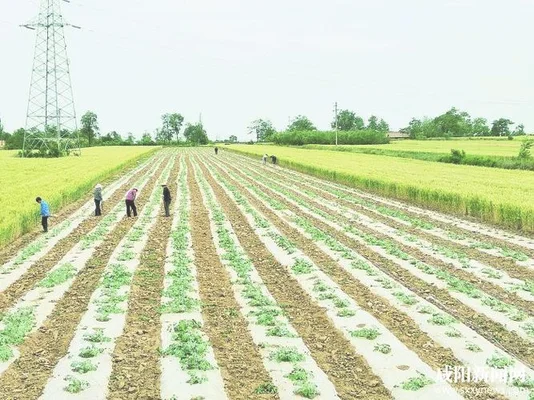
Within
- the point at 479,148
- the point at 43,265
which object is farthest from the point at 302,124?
the point at 43,265

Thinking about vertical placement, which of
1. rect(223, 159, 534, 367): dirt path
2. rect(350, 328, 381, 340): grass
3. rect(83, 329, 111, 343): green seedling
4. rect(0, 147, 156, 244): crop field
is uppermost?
rect(0, 147, 156, 244): crop field

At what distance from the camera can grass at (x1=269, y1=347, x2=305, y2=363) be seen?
836cm

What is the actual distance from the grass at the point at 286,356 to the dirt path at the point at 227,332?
0.85 feet

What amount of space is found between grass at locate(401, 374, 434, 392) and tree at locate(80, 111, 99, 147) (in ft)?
589

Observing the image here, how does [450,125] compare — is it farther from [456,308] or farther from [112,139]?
[456,308]

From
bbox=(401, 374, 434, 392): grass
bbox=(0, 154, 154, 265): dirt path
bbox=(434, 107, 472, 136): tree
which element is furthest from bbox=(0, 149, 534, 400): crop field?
bbox=(434, 107, 472, 136): tree

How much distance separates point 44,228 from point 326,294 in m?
13.4

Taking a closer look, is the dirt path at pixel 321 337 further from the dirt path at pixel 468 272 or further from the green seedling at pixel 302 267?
the dirt path at pixel 468 272

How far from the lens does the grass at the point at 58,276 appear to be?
1299cm

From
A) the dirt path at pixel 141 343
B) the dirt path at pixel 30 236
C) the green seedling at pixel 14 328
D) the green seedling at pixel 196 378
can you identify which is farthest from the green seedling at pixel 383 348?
the dirt path at pixel 30 236

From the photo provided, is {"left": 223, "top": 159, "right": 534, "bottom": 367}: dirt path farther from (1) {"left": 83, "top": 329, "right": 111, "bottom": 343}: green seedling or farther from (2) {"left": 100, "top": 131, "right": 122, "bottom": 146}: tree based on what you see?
(2) {"left": 100, "top": 131, "right": 122, "bottom": 146}: tree

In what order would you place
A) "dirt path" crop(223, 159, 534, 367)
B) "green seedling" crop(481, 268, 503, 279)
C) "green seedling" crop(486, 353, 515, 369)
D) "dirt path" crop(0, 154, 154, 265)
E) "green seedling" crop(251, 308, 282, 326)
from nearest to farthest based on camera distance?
1. "green seedling" crop(486, 353, 515, 369)
2. "dirt path" crop(223, 159, 534, 367)
3. "green seedling" crop(251, 308, 282, 326)
4. "green seedling" crop(481, 268, 503, 279)
5. "dirt path" crop(0, 154, 154, 265)

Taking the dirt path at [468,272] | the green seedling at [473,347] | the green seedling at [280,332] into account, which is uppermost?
the green seedling at [280,332]

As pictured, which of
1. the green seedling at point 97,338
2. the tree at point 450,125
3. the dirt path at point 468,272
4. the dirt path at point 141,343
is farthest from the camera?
the tree at point 450,125
